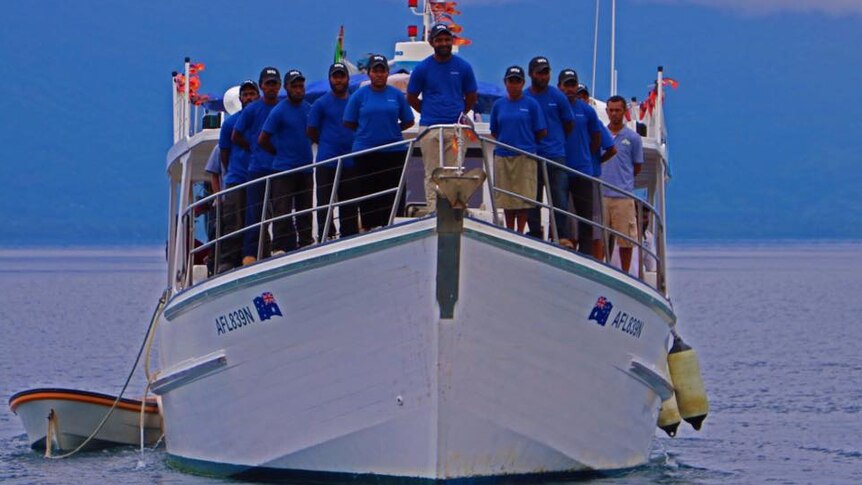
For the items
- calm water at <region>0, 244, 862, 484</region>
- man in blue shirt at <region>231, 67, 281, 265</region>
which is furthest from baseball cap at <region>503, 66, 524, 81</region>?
calm water at <region>0, 244, 862, 484</region>

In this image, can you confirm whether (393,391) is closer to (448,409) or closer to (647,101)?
(448,409)

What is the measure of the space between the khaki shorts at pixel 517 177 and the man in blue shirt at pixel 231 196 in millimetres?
2327

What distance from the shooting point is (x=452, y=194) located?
1288 cm

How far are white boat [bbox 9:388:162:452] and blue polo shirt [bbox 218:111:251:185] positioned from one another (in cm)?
375

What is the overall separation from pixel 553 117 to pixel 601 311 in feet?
5.88

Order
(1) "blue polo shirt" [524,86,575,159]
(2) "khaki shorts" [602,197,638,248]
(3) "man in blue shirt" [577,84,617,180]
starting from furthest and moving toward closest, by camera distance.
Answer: (2) "khaki shorts" [602,197,638,248] < (3) "man in blue shirt" [577,84,617,180] < (1) "blue polo shirt" [524,86,575,159]

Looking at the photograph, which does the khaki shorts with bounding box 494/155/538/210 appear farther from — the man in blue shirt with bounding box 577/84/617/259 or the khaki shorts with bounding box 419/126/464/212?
the khaki shorts with bounding box 419/126/464/212

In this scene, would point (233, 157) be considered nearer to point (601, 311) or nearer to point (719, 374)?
point (601, 311)

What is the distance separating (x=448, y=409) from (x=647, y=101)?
264 inches

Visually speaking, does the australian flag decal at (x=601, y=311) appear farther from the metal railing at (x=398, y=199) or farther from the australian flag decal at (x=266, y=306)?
the australian flag decal at (x=266, y=306)

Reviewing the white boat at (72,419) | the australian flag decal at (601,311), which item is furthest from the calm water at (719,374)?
the australian flag decal at (601,311)

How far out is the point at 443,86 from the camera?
48.7 ft

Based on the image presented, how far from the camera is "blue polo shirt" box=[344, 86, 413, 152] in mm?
14508

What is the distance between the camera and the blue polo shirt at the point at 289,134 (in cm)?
1509
